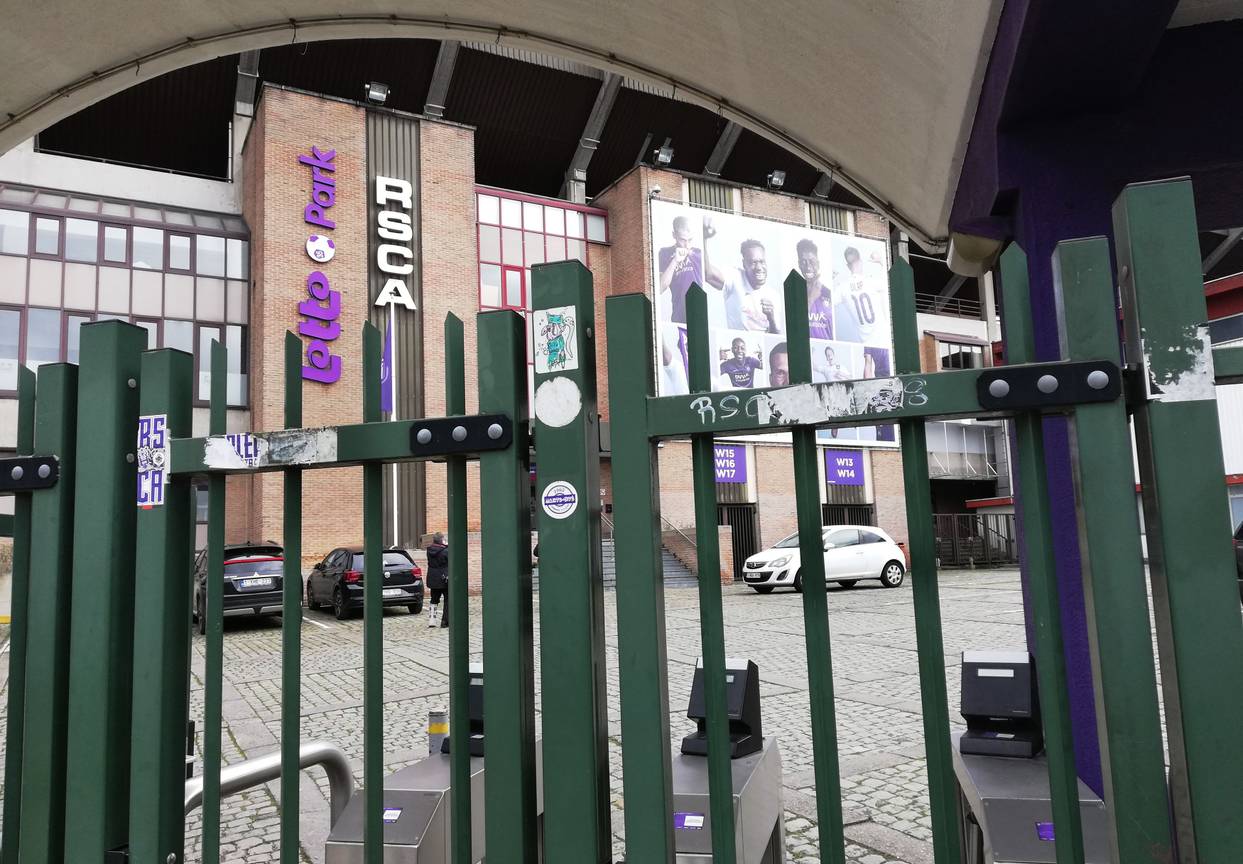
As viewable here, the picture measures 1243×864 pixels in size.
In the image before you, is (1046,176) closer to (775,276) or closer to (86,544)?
(86,544)

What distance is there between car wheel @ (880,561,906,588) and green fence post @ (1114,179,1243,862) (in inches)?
718

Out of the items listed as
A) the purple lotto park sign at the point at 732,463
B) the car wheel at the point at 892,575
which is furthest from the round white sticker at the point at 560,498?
the purple lotto park sign at the point at 732,463

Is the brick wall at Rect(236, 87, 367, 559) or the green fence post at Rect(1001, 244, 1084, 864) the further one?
the brick wall at Rect(236, 87, 367, 559)

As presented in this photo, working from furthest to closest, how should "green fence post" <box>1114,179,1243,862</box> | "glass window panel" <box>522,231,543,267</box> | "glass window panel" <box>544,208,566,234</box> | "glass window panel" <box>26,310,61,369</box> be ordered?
"glass window panel" <box>544,208,566,234</box> < "glass window panel" <box>522,231,543,267</box> < "glass window panel" <box>26,310,61,369</box> < "green fence post" <box>1114,179,1243,862</box>

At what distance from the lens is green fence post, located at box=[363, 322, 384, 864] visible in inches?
74.2

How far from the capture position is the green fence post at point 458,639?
6.11 ft

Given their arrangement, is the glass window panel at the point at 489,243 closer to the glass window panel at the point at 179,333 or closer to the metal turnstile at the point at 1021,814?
the glass window panel at the point at 179,333

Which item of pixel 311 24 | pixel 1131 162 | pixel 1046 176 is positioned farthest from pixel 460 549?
pixel 311 24

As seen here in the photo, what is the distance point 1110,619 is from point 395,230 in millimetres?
23921

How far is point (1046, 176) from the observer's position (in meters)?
2.73

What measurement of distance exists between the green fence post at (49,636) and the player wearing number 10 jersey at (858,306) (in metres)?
27.8

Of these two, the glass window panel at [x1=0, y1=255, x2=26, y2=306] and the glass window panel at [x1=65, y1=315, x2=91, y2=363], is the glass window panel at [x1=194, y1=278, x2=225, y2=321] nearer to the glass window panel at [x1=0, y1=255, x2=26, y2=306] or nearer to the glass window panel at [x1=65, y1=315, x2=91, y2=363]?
the glass window panel at [x1=65, y1=315, x2=91, y2=363]

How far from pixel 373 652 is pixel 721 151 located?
2942 cm

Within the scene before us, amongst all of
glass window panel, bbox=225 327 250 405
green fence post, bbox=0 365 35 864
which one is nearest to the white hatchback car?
glass window panel, bbox=225 327 250 405
